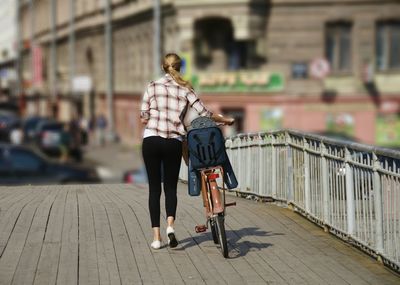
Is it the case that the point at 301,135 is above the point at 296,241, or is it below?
above

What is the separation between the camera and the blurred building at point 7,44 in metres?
109

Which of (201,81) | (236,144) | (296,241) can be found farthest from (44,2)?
(296,241)

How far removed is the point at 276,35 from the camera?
4241cm

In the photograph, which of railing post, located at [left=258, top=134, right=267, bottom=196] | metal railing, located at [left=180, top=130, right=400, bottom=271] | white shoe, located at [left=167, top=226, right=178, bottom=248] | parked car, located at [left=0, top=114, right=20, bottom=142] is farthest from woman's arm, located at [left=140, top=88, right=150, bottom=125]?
parked car, located at [left=0, top=114, right=20, bottom=142]

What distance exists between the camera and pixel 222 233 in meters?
9.55

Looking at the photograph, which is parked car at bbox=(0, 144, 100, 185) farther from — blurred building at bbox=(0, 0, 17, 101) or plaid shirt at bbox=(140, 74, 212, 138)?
blurred building at bbox=(0, 0, 17, 101)

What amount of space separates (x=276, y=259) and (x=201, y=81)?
33919 millimetres

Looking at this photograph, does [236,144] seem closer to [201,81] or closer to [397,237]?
[397,237]

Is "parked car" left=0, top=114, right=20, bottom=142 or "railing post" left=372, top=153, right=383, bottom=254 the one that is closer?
"railing post" left=372, top=153, right=383, bottom=254

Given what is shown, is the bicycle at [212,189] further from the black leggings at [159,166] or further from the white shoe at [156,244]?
the white shoe at [156,244]

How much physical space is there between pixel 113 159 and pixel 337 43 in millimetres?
10729

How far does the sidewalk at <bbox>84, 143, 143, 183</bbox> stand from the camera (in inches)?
1560

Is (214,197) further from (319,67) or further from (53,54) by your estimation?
(53,54)

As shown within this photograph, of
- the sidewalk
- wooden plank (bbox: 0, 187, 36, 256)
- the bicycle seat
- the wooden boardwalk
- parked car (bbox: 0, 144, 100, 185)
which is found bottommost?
the sidewalk
